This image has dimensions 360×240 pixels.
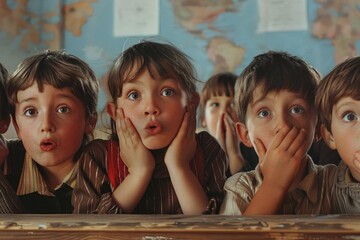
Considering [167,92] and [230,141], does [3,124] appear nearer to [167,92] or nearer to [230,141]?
[167,92]

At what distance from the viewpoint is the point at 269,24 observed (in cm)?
299

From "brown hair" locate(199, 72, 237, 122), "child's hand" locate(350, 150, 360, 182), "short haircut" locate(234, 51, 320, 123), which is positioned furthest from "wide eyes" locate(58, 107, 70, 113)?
"brown hair" locate(199, 72, 237, 122)

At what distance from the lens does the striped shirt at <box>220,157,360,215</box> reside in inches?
40.4

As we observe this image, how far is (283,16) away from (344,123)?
2.11 metres

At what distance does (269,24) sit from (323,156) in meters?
1.51

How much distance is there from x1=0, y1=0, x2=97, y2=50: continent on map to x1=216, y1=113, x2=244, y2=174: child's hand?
1374 mm

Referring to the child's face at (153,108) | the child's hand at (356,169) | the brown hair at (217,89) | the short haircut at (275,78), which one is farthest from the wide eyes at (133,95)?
the brown hair at (217,89)

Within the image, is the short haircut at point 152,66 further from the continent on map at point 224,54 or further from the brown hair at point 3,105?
the continent on map at point 224,54

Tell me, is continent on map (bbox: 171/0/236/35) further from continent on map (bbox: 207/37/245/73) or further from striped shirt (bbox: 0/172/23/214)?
→ striped shirt (bbox: 0/172/23/214)

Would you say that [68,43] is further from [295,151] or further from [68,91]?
[295,151]

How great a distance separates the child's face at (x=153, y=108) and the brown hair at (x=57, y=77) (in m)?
0.14

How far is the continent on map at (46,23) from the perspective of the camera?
3.05 metres

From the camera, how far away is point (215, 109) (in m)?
2.17

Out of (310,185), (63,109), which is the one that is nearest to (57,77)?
(63,109)
